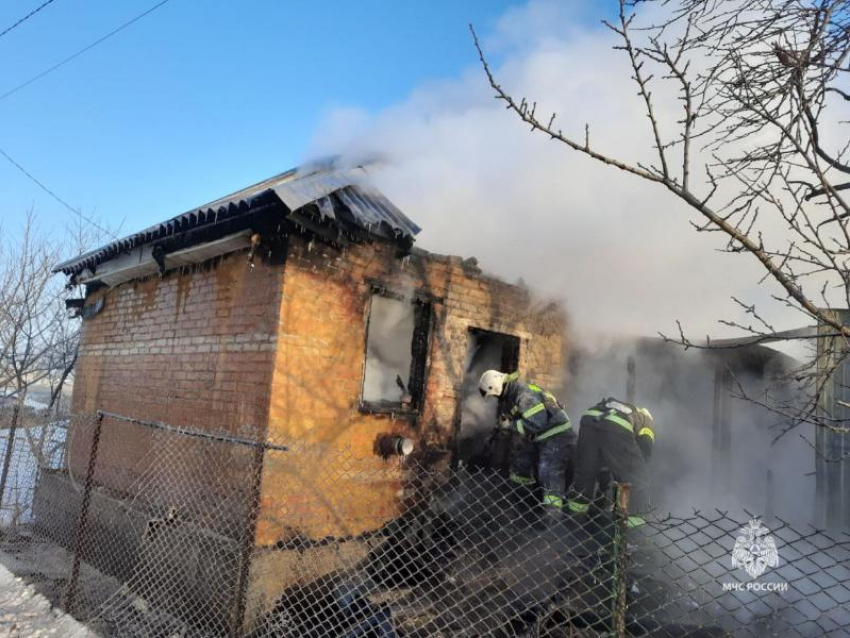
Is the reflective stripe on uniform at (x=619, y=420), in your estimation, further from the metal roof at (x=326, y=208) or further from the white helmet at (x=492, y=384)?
the metal roof at (x=326, y=208)

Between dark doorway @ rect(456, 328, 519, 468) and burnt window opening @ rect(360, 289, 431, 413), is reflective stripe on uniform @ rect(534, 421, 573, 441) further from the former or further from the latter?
burnt window opening @ rect(360, 289, 431, 413)

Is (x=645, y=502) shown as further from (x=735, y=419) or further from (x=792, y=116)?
(x=735, y=419)

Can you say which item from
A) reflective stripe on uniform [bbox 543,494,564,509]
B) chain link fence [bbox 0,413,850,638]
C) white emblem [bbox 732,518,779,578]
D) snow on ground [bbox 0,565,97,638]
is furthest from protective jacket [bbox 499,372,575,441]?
snow on ground [bbox 0,565,97,638]

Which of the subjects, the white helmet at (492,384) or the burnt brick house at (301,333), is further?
the white helmet at (492,384)

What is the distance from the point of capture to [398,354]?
662 centimetres

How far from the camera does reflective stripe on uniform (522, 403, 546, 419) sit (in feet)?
19.7

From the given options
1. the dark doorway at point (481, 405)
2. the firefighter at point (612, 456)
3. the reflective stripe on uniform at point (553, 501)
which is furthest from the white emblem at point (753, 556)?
the dark doorway at point (481, 405)

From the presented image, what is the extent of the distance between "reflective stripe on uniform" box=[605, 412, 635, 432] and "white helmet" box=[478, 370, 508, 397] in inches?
52.9

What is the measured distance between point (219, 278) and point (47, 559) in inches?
161

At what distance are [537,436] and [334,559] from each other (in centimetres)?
247

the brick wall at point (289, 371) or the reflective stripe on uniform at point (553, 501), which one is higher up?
the brick wall at point (289, 371)

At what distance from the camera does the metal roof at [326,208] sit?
4.95 metres

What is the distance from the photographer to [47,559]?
668 cm

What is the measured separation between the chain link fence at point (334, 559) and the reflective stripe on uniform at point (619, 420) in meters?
0.93
